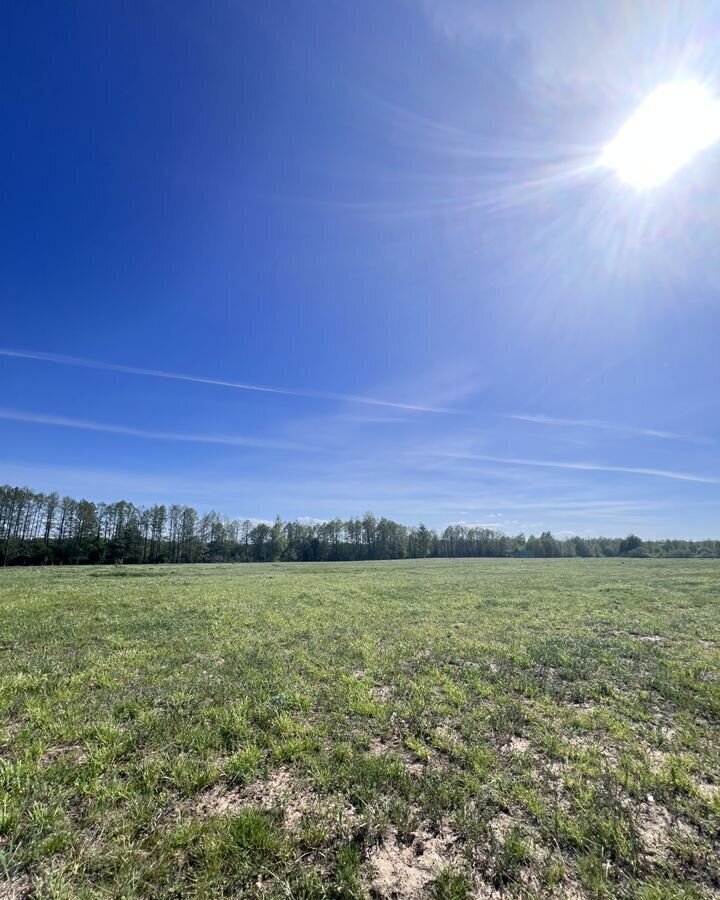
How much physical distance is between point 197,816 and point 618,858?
195 inches

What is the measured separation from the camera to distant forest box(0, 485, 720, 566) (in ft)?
Result: 275

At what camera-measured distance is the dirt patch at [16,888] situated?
3.48 m

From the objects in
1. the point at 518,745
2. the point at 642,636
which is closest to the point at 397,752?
the point at 518,745

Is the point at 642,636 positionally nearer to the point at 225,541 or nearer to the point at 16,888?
the point at 16,888

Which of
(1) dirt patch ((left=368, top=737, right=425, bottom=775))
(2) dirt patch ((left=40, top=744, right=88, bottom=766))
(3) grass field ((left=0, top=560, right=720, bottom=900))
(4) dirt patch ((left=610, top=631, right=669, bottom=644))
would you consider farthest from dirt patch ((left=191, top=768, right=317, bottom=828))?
(4) dirt patch ((left=610, top=631, right=669, bottom=644))

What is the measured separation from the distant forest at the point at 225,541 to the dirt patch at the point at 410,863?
103494 mm

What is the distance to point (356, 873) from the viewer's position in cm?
382

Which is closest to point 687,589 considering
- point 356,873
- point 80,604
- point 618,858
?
point 618,858

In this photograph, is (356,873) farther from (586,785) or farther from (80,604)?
(80,604)

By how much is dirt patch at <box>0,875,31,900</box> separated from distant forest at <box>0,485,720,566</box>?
10164 centimetres

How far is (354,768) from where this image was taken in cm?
557

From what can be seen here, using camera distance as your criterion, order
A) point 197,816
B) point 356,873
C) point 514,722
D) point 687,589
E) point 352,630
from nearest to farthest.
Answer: point 356,873 < point 197,816 < point 514,722 < point 352,630 < point 687,589

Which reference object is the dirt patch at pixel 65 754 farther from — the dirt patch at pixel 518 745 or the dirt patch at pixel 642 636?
the dirt patch at pixel 642 636

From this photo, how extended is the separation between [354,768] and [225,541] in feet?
389
